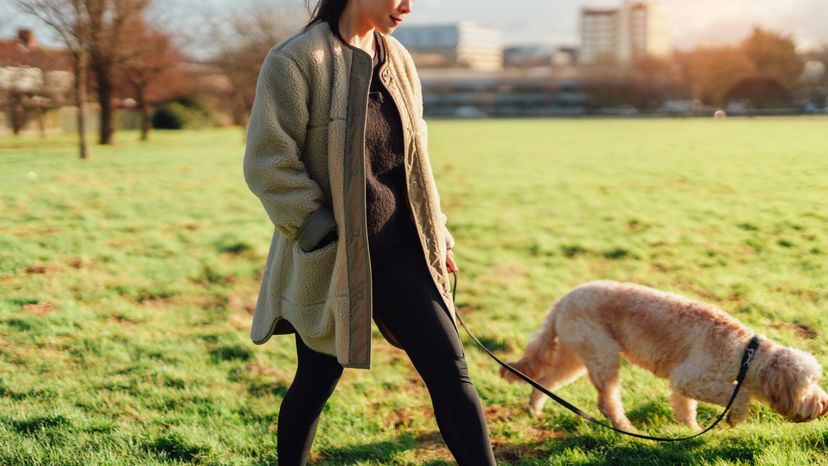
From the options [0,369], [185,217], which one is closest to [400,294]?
[0,369]

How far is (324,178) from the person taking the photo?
2670 mm

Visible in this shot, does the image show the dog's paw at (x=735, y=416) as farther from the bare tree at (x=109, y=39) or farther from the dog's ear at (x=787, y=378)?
the bare tree at (x=109, y=39)

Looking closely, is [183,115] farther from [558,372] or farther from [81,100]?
[558,372]

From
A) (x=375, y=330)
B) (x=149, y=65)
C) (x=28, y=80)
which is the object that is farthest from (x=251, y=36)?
(x=375, y=330)

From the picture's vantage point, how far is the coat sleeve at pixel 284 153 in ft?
8.32

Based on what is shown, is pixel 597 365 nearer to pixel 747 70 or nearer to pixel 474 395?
pixel 474 395

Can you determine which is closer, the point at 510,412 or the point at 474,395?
the point at 474,395

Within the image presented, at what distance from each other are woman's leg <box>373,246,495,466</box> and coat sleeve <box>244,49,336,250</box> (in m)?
0.33

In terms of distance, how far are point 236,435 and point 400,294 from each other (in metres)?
1.93

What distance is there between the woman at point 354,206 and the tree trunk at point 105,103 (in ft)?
97.3

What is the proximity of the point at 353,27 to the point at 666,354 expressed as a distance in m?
2.36

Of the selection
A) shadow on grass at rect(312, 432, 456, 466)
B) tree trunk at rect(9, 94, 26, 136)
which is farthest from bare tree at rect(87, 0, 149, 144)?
shadow on grass at rect(312, 432, 456, 466)

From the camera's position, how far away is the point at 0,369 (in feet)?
16.0

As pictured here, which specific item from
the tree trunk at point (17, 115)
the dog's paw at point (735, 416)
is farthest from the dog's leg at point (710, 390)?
the tree trunk at point (17, 115)
